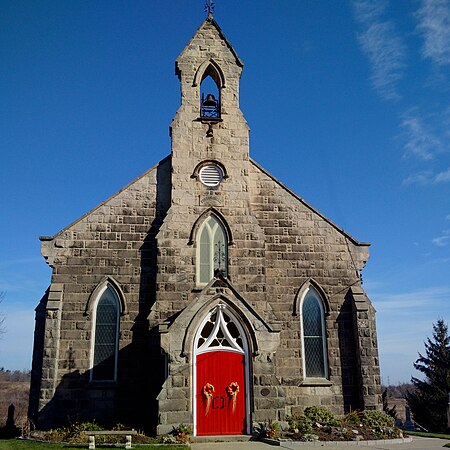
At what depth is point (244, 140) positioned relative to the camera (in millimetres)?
19594

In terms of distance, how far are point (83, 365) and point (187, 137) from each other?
9.37 meters

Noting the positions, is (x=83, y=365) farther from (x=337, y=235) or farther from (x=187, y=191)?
(x=337, y=235)

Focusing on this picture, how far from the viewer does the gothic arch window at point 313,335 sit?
17781mm

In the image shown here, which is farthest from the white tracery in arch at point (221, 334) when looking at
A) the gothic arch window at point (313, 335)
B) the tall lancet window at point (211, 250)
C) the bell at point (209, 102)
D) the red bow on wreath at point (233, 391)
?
the bell at point (209, 102)

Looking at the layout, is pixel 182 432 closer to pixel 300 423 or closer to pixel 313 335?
pixel 300 423

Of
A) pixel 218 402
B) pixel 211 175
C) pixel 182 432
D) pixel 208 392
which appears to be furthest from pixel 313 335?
pixel 211 175

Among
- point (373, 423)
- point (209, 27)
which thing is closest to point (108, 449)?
point (373, 423)

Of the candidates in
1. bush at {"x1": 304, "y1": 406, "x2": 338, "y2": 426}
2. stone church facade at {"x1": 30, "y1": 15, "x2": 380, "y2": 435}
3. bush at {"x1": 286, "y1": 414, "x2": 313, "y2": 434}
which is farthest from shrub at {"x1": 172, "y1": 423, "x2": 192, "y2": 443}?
bush at {"x1": 304, "y1": 406, "x2": 338, "y2": 426}

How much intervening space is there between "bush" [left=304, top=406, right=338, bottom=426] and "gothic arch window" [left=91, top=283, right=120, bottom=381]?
6.85 metres

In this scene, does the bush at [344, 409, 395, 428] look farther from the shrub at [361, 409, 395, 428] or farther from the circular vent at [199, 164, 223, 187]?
the circular vent at [199, 164, 223, 187]

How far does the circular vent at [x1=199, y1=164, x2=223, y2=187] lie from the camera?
1889 centimetres

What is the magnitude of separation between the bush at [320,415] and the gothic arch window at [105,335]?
6853 millimetres

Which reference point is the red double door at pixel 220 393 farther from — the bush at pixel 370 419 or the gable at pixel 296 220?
the gable at pixel 296 220

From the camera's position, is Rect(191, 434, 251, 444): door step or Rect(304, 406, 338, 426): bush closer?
Rect(191, 434, 251, 444): door step
